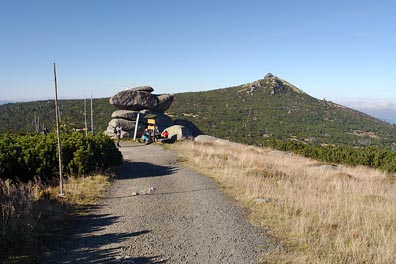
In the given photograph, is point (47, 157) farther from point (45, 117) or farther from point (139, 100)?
point (45, 117)

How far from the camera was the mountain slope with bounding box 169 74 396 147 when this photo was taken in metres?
68.9

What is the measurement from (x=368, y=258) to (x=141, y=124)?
24077 mm

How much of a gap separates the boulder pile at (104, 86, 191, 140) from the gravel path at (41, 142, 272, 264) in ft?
52.5

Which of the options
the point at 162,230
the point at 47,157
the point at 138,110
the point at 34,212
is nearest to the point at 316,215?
the point at 162,230

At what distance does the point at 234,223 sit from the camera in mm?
7832

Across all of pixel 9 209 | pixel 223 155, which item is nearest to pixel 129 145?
pixel 223 155

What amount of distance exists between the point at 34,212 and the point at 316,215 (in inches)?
287

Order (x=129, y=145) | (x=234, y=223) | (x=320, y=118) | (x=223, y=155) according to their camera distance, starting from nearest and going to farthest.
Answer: (x=234, y=223), (x=223, y=155), (x=129, y=145), (x=320, y=118)

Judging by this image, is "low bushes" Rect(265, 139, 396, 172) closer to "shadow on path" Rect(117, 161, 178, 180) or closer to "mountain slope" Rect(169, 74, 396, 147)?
"shadow on path" Rect(117, 161, 178, 180)

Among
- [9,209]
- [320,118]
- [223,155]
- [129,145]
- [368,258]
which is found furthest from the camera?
[320,118]

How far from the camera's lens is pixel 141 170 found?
14.7m

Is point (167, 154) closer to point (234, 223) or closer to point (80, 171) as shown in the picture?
point (80, 171)

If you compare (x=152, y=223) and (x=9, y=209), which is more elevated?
(x=9, y=209)

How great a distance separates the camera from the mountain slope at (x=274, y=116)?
68938 millimetres
